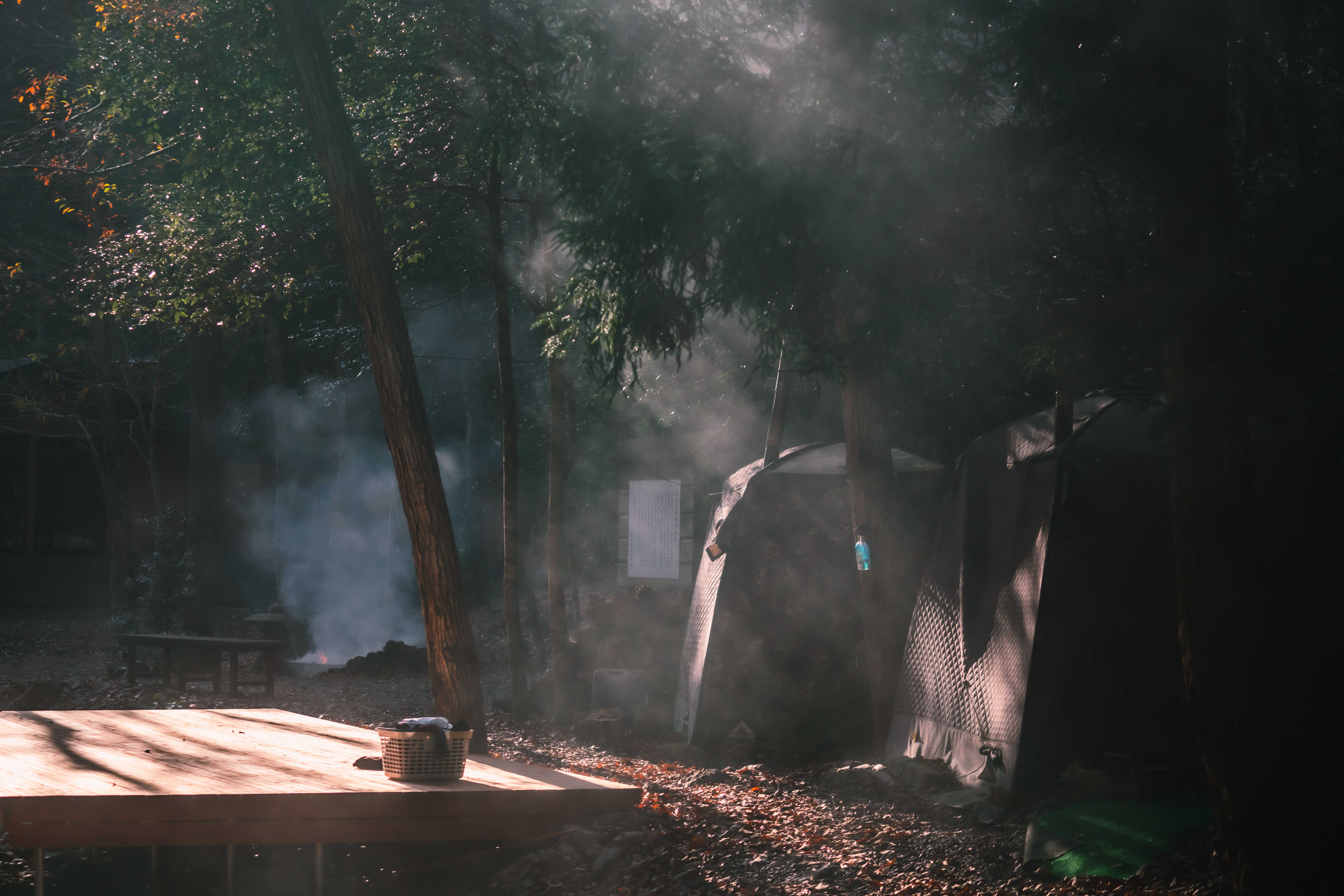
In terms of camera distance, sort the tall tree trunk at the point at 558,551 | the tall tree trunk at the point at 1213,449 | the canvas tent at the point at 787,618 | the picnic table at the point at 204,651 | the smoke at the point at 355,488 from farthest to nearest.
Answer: the smoke at the point at 355,488, the picnic table at the point at 204,651, the tall tree trunk at the point at 558,551, the canvas tent at the point at 787,618, the tall tree trunk at the point at 1213,449

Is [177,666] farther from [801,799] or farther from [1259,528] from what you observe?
[1259,528]

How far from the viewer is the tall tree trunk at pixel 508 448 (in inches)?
406

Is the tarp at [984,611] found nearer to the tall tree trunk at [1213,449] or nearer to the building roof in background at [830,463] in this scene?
the building roof in background at [830,463]

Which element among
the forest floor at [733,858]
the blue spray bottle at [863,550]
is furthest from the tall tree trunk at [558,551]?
the blue spray bottle at [863,550]

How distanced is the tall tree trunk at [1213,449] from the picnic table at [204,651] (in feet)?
32.4

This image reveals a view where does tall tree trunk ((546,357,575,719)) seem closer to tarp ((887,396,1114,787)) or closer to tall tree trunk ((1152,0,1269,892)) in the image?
tarp ((887,396,1114,787))

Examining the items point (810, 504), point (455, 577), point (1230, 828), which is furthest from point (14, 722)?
point (1230, 828)

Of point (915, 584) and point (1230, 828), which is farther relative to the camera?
point (915, 584)

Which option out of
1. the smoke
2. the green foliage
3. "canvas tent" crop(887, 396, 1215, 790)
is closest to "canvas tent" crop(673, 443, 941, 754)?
"canvas tent" crop(887, 396, 1215, 790)

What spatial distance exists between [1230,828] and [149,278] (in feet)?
30.0

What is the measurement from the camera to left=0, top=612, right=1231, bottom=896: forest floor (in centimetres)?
442

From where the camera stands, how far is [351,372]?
1895 cm

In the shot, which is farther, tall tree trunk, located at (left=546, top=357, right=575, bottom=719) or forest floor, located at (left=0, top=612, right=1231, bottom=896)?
tall tree trunk, located at (left=546, top=357, right=575, bottom=719)

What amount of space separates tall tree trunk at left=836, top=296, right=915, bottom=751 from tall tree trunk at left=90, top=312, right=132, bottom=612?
13183 millimetres
